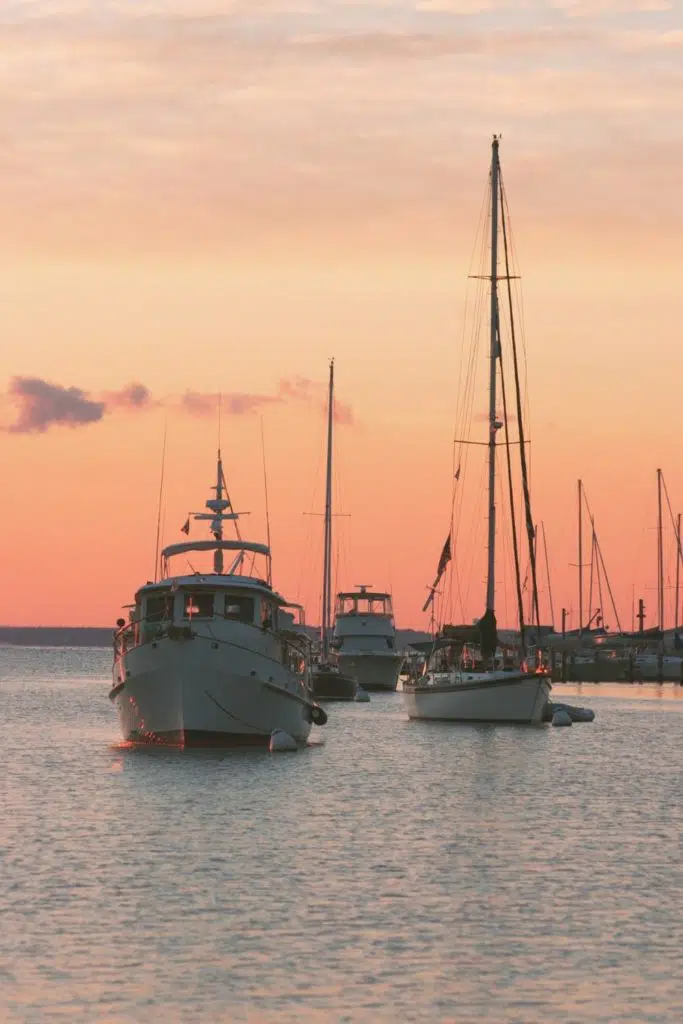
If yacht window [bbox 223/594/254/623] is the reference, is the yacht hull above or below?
below

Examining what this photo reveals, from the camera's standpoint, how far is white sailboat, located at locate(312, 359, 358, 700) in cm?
11094

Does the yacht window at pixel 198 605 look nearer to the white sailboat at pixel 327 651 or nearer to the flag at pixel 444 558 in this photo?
the flag at pixel 444 558

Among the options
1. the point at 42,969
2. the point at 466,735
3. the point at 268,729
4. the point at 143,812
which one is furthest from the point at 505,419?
the point at 42,969

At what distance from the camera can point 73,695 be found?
132m

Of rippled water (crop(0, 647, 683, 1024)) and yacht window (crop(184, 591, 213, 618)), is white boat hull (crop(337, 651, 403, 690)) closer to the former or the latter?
yacht window (crop(184, 591, 213, 618))

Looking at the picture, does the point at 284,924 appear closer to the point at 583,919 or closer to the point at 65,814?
the point at 583,919

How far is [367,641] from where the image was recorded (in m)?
130

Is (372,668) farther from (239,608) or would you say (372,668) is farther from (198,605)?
(198,605)

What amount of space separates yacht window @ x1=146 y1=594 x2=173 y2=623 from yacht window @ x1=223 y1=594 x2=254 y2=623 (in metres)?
1.65

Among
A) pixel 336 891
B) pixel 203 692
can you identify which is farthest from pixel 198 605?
pixel 336 891

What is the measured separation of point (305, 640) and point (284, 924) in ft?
112

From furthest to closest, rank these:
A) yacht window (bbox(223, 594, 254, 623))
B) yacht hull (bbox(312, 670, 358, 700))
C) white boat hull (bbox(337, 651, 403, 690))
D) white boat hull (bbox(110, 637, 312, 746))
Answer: white boat hull (bbox(337, 651, 403, 690)) < yacht hull (bbox(312, 670, 358, 700)) < yacht window (bbox(223, 594, 254, 623)) < white boat hull (bbox(110, 637, 312, 746))

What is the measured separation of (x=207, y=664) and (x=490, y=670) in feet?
61.7

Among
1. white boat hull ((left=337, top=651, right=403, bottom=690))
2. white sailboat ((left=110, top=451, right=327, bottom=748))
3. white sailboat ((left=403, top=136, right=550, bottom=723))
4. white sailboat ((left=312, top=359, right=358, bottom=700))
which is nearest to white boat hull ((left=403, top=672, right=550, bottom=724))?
white sailboat ((left=403, top=136, right=550, bottom=723))
